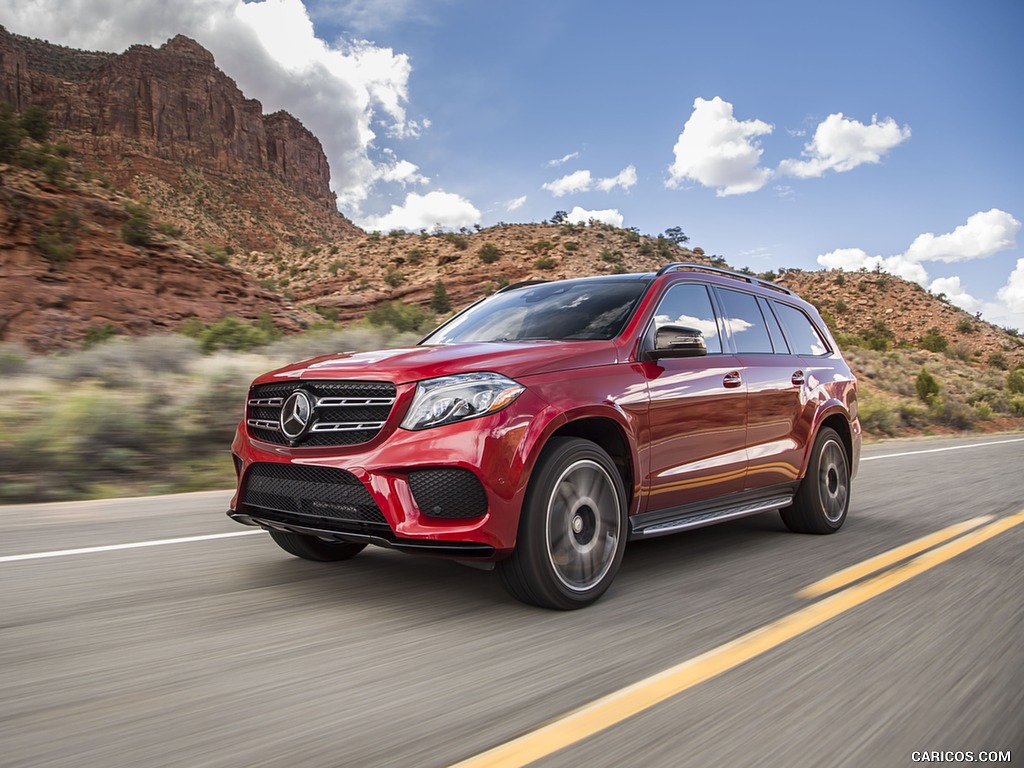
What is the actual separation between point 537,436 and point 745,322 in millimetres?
2545

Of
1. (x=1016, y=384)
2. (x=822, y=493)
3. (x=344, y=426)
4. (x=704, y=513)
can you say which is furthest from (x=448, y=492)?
(x=1016, y=384)

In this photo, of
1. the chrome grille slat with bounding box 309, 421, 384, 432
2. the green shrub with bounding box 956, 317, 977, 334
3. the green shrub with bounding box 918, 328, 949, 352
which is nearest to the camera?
the chrome grille slat with bounding box 309, 421, 384, 432

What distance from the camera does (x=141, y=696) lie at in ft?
9.12

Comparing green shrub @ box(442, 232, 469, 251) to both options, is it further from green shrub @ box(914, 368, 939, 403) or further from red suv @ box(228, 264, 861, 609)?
red suv @ box(228, 264, 861, 609)

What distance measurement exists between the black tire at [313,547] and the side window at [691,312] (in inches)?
86.0

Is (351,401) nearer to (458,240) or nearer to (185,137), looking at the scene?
(458,240)

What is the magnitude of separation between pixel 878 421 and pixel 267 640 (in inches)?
850

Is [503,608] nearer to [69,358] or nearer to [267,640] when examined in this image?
[267,640]

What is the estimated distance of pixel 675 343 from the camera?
4.40 m

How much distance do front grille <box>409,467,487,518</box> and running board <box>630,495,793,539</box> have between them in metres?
1.08

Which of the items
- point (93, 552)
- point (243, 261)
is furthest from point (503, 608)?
point (243, 261)

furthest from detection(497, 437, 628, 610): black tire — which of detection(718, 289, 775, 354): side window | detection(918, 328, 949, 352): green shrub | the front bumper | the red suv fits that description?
detection(918, 328, 949, 352): green shrub

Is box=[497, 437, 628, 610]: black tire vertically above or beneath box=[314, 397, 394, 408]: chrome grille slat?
beneath

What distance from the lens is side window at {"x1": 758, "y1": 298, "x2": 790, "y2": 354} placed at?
5.98 meters
